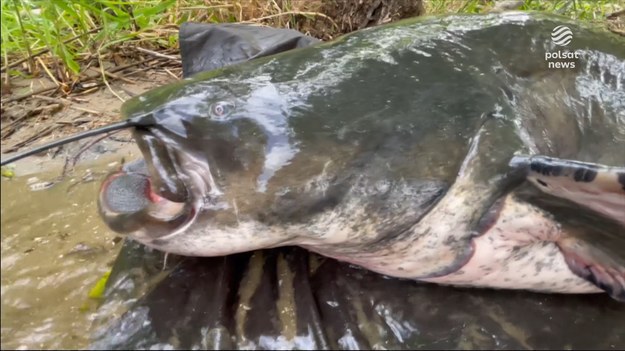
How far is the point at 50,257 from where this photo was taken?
1646 mm

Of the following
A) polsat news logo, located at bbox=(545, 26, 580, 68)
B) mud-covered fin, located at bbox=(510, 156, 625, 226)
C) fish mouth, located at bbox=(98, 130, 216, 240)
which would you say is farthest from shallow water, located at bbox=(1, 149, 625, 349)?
polsat news logo, located at bbox=(545, 26, 580, 68)

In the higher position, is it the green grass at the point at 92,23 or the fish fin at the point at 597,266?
the green grass at the point at 92,23

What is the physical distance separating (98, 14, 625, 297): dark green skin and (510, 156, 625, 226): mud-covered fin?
0.15ft

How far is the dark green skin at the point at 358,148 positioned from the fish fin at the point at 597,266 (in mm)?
12

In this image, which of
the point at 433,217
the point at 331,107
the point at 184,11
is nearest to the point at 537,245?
the point at 433,217

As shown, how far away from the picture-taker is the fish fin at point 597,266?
1.52 metres

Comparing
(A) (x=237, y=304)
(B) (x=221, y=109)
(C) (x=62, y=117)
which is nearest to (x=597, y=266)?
(A) (x=237, y=304)

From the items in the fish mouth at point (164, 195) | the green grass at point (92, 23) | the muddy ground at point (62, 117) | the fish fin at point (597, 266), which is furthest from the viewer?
the green grass at point (92, 23)

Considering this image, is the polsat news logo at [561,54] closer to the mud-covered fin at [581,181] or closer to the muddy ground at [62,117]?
the mud-covered fin at [581,181]

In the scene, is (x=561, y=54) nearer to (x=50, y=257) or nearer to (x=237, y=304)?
(x=237, y=304)

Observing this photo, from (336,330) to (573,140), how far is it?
2.75ft

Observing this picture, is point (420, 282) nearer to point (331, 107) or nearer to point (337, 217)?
point (337, 217)

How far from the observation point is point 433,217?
1.48 m

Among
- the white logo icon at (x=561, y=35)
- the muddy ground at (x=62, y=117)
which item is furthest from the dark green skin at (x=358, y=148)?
the muddy ground at (x=62, y=117)
